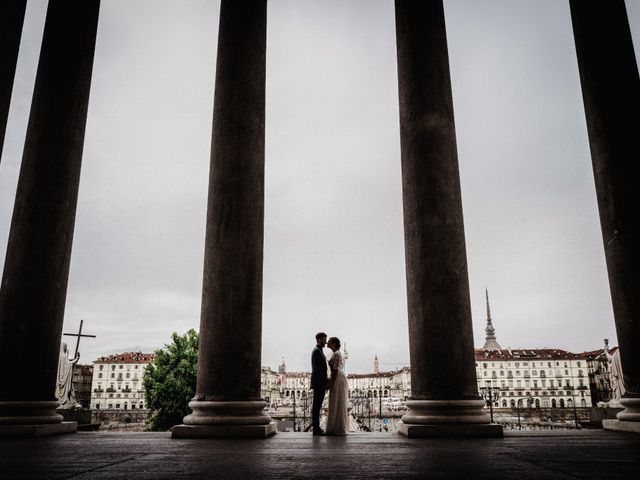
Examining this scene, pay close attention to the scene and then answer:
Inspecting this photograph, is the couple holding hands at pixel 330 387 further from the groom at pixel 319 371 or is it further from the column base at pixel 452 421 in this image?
the column base at pixel 452 421

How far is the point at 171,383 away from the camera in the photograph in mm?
169625

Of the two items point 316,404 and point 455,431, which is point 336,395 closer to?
point 316,404

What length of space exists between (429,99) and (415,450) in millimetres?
20491

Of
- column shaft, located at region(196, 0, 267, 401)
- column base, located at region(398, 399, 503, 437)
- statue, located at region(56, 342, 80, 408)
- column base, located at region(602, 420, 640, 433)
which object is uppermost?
column shaft, located at region(196, 0, 267, 401)

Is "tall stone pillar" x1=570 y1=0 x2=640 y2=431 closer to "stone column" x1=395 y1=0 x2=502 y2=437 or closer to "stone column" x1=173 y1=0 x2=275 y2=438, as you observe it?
"stone column" x1=395 y1=0 x2=502 y2=437

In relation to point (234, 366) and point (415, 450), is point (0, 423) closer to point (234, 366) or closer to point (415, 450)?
point (234, 366)

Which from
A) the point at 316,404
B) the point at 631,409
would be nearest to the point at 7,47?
the point at 316,404

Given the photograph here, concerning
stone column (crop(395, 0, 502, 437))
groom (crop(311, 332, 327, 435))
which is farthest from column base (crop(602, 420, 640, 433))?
groom (crop(311, 332, 327, 435))

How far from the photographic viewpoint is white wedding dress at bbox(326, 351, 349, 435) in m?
31.9

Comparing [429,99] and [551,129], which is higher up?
[551,129]

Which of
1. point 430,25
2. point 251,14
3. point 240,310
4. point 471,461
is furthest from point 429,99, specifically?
point 471,461

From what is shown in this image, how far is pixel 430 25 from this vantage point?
3247 cm

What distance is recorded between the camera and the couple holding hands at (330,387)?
31.9 m

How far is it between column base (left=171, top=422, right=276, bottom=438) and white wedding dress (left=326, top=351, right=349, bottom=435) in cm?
641
